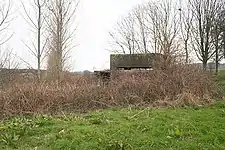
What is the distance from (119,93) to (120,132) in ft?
18.5

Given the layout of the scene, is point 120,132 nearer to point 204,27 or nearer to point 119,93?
point 119,93

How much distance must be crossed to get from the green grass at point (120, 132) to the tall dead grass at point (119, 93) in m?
1.92

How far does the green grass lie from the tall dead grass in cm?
192

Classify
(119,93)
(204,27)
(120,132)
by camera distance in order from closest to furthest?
1. (120,132)
2. (119,93)
3. (204,27)

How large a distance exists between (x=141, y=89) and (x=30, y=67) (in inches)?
306

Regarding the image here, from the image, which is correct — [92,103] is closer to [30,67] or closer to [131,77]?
[131,77]

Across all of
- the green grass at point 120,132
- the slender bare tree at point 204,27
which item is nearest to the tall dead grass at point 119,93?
the green grass at point 120,132

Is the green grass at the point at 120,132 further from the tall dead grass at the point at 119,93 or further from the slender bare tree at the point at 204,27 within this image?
the slender bare tree at the point at 204,27

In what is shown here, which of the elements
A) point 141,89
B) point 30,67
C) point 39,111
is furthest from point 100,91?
point 30,67

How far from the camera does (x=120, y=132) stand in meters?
6.89

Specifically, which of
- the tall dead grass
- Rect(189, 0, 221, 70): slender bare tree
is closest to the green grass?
the tall dead grass

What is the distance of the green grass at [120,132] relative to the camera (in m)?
6.09

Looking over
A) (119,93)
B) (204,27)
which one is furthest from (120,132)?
(204,27)

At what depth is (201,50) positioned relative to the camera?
3225cm
